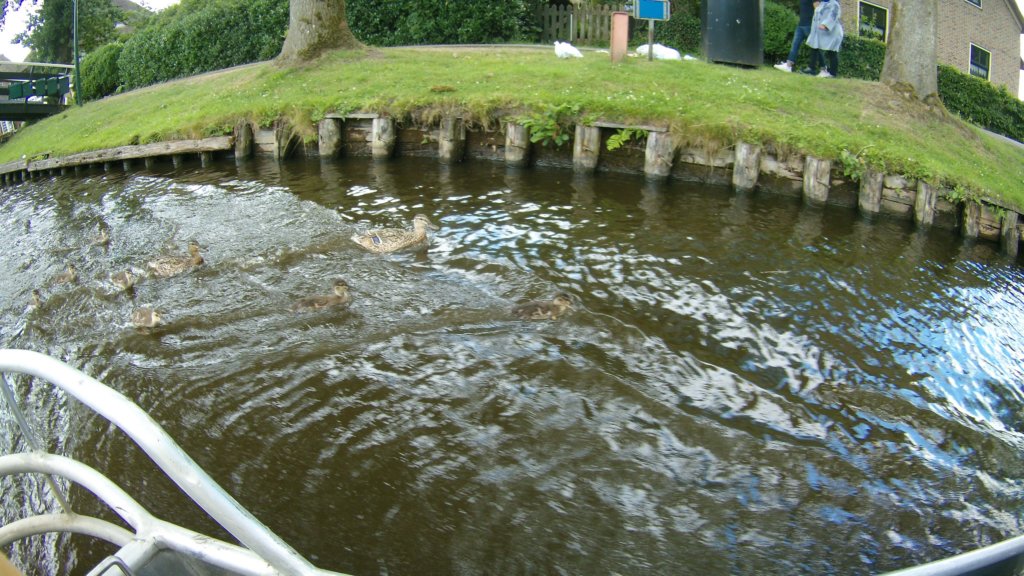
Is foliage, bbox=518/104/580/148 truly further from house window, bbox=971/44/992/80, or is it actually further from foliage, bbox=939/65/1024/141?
house window, bbox=971/44/992/80

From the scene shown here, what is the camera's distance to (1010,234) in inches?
452

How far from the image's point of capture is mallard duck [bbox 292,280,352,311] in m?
8.58

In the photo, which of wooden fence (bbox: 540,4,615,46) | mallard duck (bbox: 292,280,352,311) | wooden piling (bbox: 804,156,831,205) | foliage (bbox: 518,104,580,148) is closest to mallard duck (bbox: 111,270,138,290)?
mallard duck (bbox: 292,280,352,311)

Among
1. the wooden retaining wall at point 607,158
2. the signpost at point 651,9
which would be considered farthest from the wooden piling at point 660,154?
the signpost at point 651,9

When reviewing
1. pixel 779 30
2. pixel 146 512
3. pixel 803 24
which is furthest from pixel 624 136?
pixel 779 30

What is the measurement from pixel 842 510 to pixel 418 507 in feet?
10.4

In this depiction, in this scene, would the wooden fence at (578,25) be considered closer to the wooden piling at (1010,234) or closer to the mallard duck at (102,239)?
the wooden piling at (1010,234)

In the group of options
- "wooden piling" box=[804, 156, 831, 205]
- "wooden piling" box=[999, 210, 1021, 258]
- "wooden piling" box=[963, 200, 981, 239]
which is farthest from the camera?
"wooden piling" box=[804, 156, 831, 205]

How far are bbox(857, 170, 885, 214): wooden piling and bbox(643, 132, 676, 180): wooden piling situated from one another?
10.5 ft

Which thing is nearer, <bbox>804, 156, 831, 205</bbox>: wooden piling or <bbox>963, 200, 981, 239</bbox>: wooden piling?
<bbox>963, 200, 981, 239</bbox>: wooden piling

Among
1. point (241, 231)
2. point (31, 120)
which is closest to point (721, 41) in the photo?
point (241, 231)

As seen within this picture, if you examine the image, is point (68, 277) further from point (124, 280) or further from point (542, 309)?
point (542, 309)

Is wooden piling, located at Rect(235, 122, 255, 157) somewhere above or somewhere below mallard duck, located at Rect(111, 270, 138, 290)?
above

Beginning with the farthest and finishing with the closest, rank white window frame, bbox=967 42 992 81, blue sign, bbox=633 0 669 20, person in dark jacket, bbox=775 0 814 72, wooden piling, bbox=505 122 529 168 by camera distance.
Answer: white window frame, bbox=967 42 992 81 → person in dark jacket, bbox=775 0 814 72 → blue sign, bbox=633 0 669 20 → wooden piling, bbox=505 122 529 168
